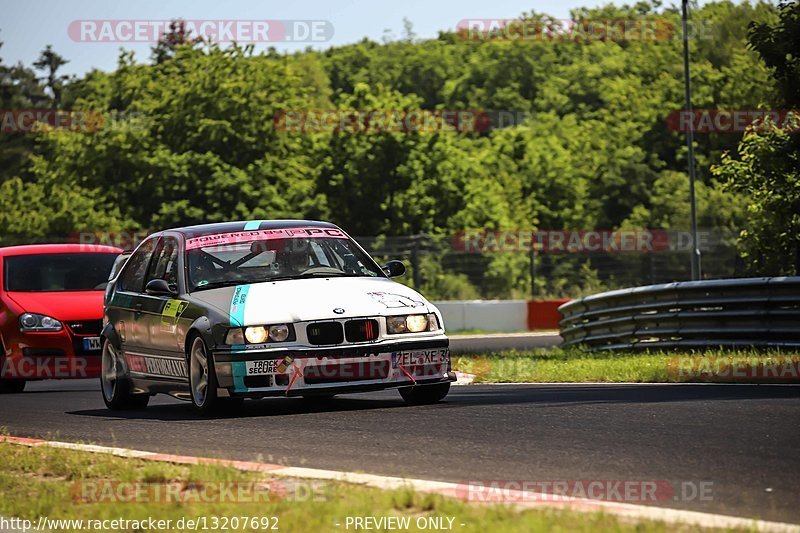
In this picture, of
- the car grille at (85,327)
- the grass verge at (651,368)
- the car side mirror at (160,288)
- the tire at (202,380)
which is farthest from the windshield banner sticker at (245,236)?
the car grille at (85,327)

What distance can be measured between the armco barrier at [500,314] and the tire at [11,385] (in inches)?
778

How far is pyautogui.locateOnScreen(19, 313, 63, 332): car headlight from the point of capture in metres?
16.5

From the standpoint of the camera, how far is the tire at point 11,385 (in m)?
17.0

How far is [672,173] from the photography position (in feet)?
252

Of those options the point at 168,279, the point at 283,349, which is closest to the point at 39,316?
the point at 168,279

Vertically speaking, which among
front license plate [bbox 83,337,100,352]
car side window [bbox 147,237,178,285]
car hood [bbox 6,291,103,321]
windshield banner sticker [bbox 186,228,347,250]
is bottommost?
front license plate [bbox 83,337,100,352]

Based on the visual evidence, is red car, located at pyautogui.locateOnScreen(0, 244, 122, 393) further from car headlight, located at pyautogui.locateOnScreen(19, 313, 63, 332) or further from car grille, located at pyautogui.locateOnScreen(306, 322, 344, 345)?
car grille, located at pyautogui.locateOnScreen(306, 322, 344, 345)

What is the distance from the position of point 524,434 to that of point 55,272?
32.6 feet

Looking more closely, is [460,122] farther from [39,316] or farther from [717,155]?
[39,316]

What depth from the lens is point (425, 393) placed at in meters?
11.7

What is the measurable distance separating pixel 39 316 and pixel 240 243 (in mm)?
5197

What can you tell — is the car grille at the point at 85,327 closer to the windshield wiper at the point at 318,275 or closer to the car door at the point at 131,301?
the car door at the point at 131,301

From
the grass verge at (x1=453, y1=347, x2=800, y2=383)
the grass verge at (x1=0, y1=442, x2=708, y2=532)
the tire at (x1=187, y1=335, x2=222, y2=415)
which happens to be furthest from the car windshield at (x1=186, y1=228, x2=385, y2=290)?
the grass verge at (x1=0, y1=442, x2=708, y2=532)

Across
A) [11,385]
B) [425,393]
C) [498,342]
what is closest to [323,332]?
[425,393]
